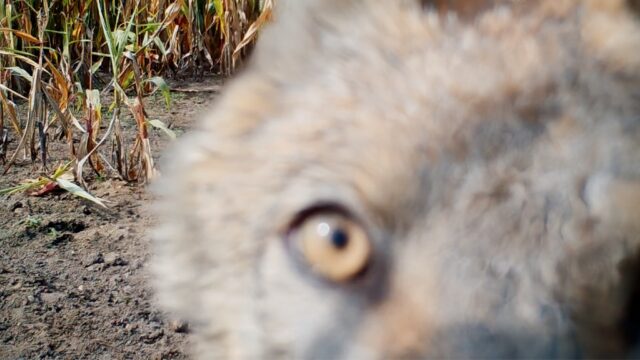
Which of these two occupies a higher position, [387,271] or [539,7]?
[539,7]

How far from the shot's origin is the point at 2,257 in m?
4.30

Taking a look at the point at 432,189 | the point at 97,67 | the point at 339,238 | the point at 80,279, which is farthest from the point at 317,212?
the point at 97,67

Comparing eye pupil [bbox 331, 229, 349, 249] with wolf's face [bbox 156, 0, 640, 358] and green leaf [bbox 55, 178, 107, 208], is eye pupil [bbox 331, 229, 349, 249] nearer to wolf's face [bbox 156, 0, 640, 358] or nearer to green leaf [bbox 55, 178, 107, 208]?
wolf's face [bbox 156, 0, 640, 358]

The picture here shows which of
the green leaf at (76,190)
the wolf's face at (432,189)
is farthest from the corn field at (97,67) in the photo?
the wolf's face at (432,189)

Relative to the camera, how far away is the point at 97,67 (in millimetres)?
5258

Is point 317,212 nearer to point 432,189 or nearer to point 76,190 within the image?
point 432,189

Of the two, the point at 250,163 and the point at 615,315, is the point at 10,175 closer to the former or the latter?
the point at 250,163

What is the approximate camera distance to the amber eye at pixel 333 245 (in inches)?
64.8

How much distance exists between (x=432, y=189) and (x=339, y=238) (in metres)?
0.24

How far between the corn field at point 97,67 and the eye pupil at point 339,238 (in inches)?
129

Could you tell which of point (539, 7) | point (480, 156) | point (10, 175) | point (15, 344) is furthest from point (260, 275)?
point (10, 175)

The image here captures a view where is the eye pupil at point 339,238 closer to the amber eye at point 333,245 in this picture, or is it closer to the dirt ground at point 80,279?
the amber eye at point 333,245

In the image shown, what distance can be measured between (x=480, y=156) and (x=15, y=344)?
2.86 m

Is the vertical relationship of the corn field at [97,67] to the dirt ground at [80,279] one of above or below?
above
